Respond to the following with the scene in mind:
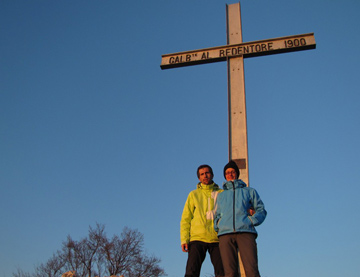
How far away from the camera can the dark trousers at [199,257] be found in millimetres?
3812

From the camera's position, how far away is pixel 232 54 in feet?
20.6

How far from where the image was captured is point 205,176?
14.6 ft

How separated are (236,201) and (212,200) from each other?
465 mm

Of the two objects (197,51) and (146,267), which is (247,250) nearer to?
(197,51)

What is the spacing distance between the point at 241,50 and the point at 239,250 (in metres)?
3.80

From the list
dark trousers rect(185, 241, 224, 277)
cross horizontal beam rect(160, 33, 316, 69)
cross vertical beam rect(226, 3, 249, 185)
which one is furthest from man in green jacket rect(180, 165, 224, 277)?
cross horizontal beam rect(160, 33, 316, 69)

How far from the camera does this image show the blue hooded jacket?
12.1ft

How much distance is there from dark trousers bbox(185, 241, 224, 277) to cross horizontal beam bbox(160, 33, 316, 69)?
3.53 metres

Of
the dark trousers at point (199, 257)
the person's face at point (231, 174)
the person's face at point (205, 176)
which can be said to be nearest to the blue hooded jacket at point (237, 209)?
the person's face at point (231, 174)

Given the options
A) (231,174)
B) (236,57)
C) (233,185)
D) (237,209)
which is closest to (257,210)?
(237,209)

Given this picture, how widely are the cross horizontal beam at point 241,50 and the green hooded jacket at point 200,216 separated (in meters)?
2.78

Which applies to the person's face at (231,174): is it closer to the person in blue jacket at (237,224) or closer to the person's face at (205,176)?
the person in blue jacket at (237,224)

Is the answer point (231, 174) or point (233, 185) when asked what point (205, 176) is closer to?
point (231, 174)

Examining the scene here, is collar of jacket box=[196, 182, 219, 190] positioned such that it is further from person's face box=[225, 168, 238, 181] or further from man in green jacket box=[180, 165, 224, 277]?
person's face box=[225, 168, 238, 181]
